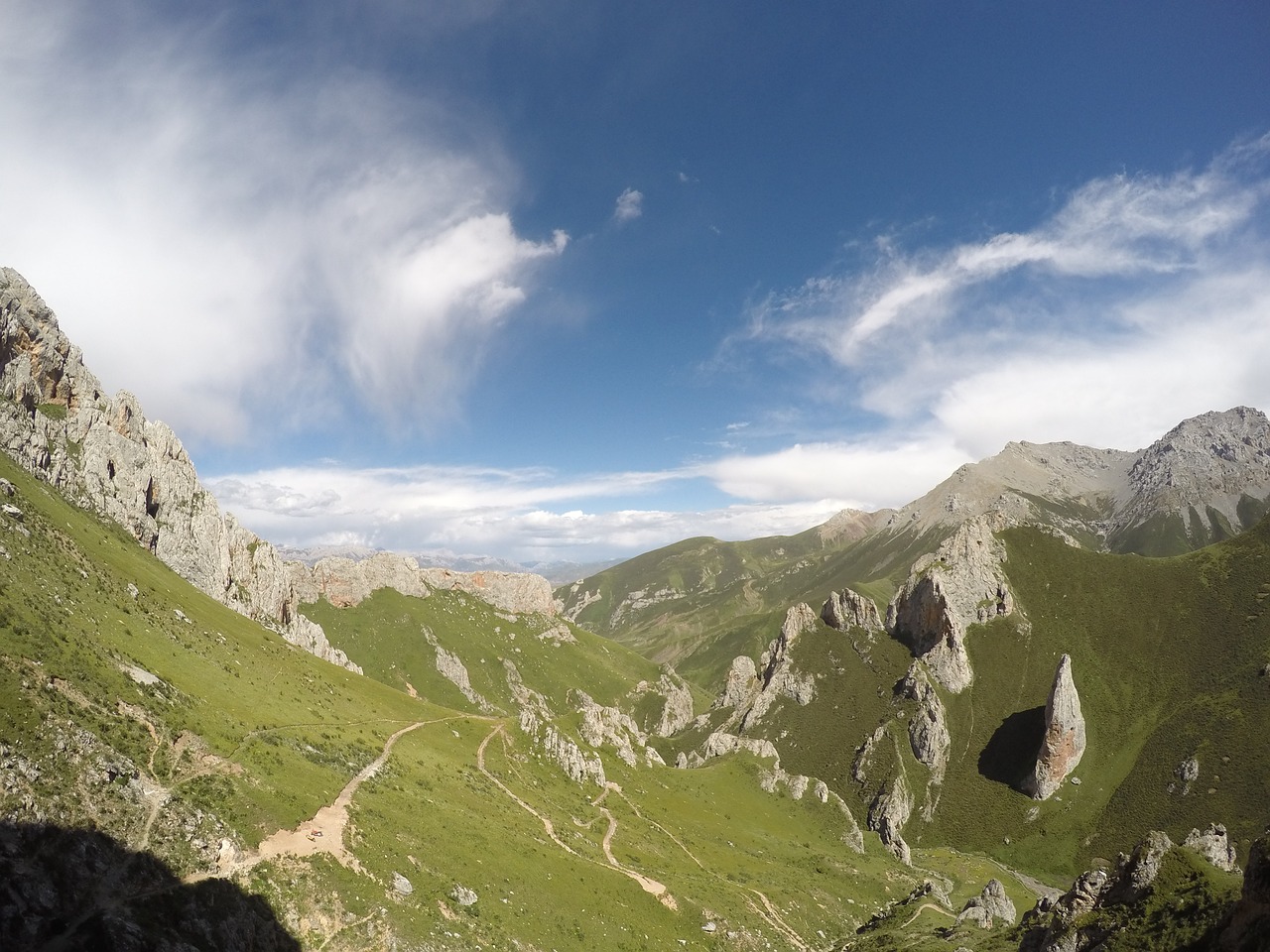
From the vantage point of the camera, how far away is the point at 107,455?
3991 inches

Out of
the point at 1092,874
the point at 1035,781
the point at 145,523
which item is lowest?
the point at 1035,781

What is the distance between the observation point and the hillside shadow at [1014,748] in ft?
498

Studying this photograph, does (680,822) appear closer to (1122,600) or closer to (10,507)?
(10,507)

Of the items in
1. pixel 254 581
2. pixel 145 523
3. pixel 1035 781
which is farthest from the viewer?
Answer: pixel 1035 781

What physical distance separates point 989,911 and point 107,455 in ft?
483

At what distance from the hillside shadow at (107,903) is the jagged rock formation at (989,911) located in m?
72.8

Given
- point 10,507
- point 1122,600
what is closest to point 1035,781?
point 1122,600

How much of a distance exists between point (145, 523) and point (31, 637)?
7640cm

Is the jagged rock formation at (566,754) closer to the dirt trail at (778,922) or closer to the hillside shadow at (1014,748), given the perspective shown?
the dirt trail at (778,922)

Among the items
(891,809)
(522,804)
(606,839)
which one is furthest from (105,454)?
(891,809)

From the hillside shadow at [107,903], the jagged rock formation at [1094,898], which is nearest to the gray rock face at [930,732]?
the jagged rock formation at [1094,898]

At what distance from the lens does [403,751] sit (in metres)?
71.9

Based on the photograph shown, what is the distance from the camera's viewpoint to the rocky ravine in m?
90.2

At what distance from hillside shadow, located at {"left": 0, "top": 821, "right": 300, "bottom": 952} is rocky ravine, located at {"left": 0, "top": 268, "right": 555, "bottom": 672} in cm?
8096
